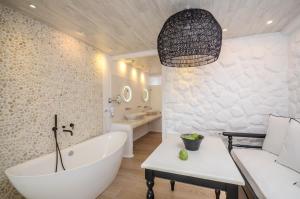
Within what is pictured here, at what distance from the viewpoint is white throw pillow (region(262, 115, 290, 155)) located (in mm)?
1866

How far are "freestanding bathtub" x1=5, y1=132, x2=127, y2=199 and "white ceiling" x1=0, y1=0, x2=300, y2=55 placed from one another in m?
1.80

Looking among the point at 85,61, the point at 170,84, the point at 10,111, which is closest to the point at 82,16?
the point at 85,61

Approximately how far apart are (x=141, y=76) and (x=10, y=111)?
3.88 metres

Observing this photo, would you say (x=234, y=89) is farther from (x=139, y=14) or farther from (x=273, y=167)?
(x=139, y=14)

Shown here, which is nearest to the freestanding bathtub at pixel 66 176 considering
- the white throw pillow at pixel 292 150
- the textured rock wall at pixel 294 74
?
the white throw pillow at pixel 292 150

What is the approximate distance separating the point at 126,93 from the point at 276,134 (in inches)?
133

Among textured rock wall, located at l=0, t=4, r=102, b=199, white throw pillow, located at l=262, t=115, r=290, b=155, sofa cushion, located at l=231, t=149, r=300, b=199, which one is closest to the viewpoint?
→ sofa cushion, located at l=231, t=149, r=300, b=199

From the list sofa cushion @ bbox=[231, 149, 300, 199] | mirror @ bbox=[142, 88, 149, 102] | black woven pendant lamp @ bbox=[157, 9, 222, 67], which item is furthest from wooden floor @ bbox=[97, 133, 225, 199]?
mirror @ bbox=[142, 88, 149, 102]

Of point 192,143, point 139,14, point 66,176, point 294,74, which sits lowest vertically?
point 66,176

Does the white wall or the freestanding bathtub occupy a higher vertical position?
the white wall

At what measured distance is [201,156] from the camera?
144 centimetres

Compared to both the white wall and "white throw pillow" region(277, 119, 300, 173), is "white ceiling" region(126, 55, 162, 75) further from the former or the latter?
"white throw pillow" region(277, 119, 300, 173)

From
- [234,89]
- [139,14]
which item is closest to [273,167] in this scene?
[234,89]

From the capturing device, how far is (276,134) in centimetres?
194
